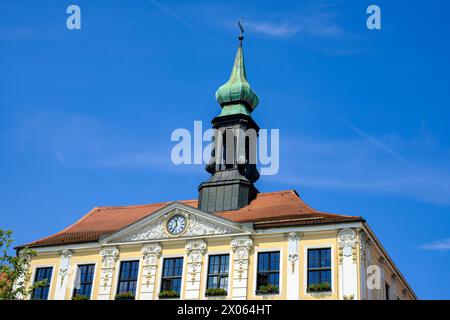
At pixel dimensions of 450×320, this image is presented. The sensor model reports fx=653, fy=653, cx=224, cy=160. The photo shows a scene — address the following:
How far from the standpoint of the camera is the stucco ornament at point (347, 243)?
37.4 metres

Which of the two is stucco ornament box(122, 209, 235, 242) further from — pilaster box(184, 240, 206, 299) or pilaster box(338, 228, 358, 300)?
pilaster box(338, 228, 358, 300)

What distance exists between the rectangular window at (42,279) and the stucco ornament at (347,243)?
19.9 m

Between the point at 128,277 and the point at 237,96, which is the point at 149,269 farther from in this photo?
the point at 237,96

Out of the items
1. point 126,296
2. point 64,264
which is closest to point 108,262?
point 126,296

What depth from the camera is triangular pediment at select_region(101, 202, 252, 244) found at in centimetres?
4097

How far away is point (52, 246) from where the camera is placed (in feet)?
148

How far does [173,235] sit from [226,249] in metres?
3.87

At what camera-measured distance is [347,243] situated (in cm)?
3772

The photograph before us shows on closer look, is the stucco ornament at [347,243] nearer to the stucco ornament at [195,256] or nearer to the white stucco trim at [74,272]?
the stucco ornament at [195,256]

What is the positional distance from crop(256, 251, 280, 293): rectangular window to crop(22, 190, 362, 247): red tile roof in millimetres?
1822

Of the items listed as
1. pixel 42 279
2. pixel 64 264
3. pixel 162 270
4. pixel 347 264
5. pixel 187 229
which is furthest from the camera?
pixel 42 279

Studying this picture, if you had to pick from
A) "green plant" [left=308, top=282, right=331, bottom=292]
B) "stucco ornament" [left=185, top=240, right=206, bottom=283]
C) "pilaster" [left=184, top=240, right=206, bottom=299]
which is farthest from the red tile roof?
"green plant" [left=308, top=282, right=331, bottom=292]
